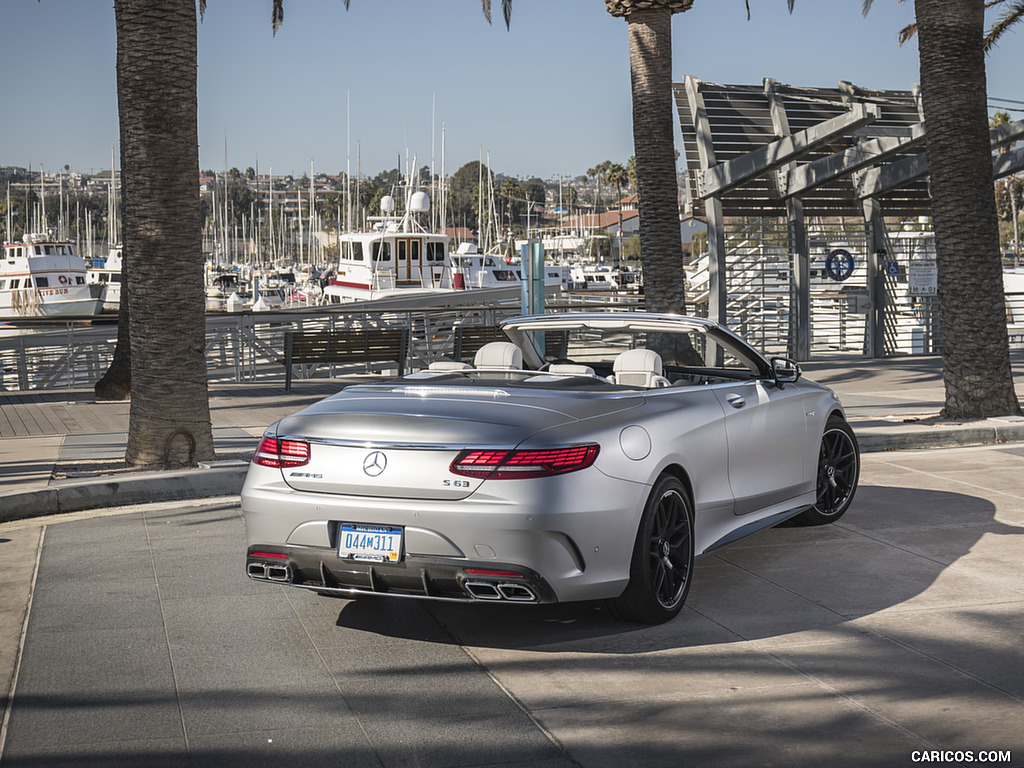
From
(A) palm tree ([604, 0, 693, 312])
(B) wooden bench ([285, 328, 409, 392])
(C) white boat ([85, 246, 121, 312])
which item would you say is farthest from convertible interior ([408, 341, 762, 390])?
(C) white boat ([85, 246, 121, 312])

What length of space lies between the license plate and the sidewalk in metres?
4.40

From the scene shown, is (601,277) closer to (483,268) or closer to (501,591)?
(483,268)

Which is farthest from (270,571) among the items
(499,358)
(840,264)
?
(840,264)

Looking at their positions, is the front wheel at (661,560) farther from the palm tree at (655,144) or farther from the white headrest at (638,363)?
the palm tree at (655,144)

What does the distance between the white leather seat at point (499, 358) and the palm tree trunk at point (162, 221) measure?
12.5 feet

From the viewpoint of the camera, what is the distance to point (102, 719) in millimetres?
4535

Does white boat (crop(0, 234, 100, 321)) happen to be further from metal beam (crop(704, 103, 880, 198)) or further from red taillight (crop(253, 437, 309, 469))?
red taillight (crop(253, 437, 309, 469))

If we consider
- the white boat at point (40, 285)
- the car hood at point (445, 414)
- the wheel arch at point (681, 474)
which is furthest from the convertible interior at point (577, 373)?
the white boat at point (40, 285)

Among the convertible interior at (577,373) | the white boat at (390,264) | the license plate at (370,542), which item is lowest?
the license plate at (370,542)

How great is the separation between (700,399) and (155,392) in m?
5.22

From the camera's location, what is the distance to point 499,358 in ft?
21.6

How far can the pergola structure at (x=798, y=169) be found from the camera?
20.9 meters

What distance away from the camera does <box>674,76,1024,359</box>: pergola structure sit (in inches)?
824

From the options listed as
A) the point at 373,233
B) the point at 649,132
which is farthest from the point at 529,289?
the point at 373,233
